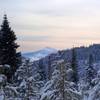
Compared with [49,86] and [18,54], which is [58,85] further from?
[18,54]

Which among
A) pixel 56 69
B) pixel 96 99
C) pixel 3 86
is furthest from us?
pixel 56 69

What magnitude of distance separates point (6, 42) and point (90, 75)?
23.9 meters

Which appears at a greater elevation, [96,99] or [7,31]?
[7,31]

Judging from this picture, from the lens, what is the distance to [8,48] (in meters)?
31.0

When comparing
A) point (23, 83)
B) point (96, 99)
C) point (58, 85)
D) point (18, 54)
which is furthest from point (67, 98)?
point (18, 54)

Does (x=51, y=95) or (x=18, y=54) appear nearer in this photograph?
(x=51, y=95)

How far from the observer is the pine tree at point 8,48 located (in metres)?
30.6

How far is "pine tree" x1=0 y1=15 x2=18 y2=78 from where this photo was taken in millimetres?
30594

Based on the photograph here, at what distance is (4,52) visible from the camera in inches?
1213

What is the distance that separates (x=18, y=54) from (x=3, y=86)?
30.9 ft

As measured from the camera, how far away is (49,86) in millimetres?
22547

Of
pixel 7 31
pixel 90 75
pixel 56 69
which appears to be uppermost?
pixel 7 31

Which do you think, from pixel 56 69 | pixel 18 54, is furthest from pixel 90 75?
pixel 56 69

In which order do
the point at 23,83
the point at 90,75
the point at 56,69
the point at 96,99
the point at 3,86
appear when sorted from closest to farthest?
the point at 96,99 < the point at 3,86 < the point at 56,69 < the point at 23,83 < the point at 90,75
